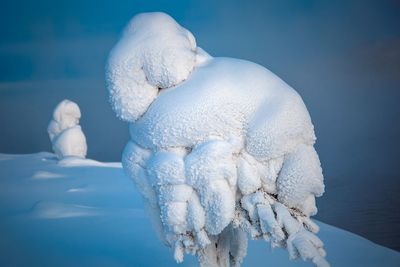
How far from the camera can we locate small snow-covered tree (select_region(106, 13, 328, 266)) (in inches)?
53.0

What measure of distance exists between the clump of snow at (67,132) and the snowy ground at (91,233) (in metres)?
0.94

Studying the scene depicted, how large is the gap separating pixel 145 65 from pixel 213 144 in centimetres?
36

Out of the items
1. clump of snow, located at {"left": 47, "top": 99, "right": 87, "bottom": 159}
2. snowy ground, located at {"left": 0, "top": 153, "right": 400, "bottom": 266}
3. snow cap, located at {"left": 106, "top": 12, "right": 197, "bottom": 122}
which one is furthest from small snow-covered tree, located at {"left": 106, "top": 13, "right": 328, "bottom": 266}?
clump of snow, located at {"left": 47, "top": 99, "right": 87, "bottom": 159}

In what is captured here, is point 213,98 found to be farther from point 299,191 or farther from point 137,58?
point 299,191

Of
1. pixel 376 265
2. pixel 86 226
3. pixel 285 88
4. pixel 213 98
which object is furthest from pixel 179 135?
pixel 86 226

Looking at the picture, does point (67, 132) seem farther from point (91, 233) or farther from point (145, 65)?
point (145, 65)

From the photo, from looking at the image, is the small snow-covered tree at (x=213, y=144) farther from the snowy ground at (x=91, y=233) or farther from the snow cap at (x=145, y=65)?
the snowy ground at (x=91, y=233)

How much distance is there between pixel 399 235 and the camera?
8.76 ft

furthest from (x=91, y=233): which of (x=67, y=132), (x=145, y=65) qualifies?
(x=67, y=132)

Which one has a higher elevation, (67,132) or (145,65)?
(145,65)

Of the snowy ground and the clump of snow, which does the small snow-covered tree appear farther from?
the clump of snow

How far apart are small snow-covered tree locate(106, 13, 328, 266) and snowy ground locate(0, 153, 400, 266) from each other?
93cm

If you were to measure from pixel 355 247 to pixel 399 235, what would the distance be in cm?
43

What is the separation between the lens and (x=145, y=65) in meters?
1.43
